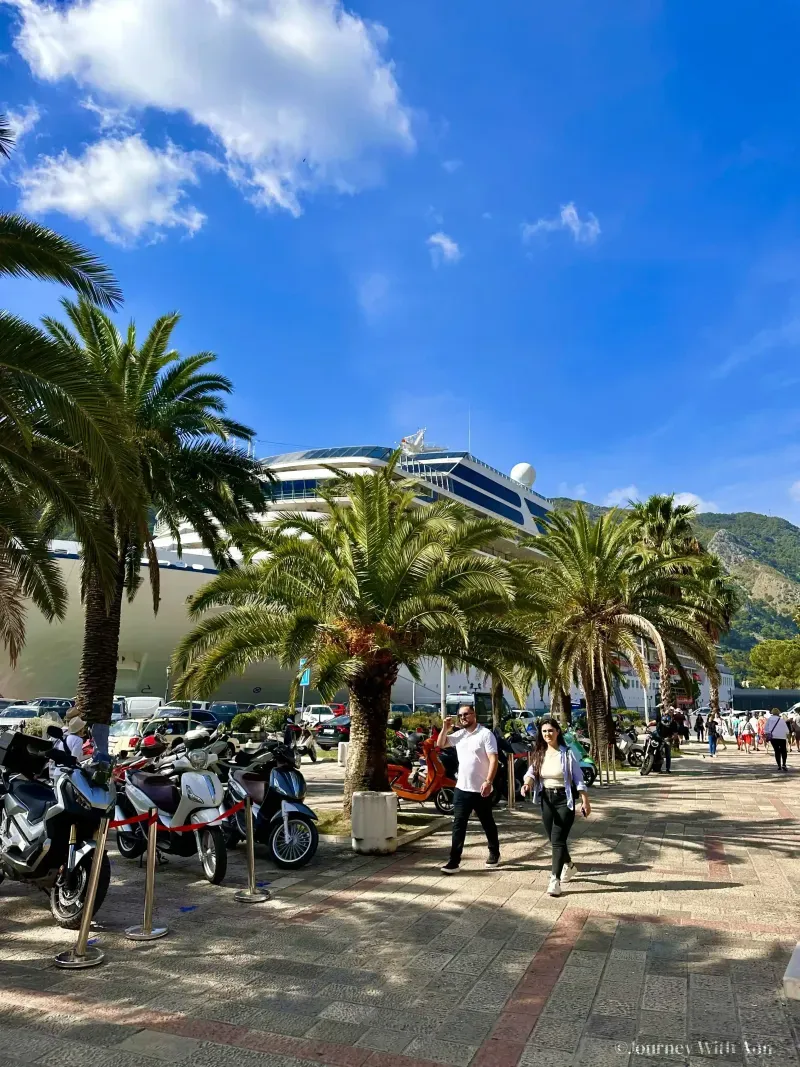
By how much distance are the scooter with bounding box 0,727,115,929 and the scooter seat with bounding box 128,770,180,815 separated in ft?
4.21

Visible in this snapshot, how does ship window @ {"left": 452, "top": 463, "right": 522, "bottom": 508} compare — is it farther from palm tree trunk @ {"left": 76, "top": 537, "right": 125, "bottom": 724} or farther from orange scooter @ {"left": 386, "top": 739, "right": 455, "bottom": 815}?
orange scooter @ {"left": 386, "top": 739, "right": 455, "bottom": 815}

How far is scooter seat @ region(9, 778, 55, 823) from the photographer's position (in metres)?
5.54

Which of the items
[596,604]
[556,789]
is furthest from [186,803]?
[596,604]

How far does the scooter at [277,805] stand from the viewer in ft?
24.5

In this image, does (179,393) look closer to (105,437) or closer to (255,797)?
(105,437)

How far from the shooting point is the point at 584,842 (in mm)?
9016

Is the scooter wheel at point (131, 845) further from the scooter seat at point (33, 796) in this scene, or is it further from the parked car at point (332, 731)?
the parked car at point (332, 731)

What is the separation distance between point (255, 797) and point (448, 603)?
3.37 m

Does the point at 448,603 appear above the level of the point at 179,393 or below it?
below

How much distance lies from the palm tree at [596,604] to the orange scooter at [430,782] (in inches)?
287

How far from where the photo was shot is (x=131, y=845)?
26.0ft

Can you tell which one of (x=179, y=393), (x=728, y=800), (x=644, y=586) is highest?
(x=179, y=393)

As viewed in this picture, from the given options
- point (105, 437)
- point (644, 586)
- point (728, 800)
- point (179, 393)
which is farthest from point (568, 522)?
point (105, 437)

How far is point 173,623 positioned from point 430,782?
27.7m
